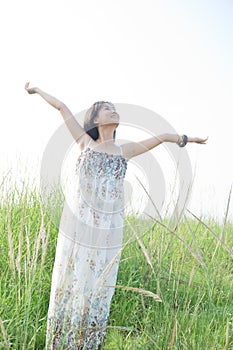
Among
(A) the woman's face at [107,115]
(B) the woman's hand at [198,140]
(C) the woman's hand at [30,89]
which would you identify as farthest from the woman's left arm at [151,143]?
(C) the woman's hand at [30,89]

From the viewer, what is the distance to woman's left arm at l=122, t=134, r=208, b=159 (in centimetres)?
310

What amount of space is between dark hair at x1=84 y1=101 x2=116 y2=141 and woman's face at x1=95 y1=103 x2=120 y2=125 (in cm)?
3

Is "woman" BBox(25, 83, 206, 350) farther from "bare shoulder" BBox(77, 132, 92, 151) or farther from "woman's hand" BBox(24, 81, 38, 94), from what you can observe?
"woman's hand" BBox(24, 81, 38, 94)

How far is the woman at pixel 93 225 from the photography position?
9.10 feet

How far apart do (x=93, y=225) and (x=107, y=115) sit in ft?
2.36

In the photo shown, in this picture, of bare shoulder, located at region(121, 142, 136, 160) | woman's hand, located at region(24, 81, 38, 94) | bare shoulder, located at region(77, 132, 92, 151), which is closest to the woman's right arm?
bare shoulder, located at region(77, 132, 92, 151)

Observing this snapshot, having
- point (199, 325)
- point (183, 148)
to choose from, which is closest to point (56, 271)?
point (199, 325)

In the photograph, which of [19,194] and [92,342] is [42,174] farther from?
[92,342]

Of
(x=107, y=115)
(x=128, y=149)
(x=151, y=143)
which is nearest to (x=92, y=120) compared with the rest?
(x=107, y=115)

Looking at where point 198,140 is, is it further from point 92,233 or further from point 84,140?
point 92,233

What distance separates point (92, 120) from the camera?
3049 millimetres

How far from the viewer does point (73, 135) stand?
3059 millimetres

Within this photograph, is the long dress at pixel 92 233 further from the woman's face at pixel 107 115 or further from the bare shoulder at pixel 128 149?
the woman's face at pixel 107 115

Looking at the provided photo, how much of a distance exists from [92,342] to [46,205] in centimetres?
149
